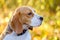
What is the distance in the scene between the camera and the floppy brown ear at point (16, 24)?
156 inches

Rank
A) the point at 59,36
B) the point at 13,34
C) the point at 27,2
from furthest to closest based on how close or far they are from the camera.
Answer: the point at 27,2
the point at 59,36
the point at 13,34

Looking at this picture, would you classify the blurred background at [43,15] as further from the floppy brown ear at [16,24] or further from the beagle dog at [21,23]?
the floppy brown ear at [16,24]

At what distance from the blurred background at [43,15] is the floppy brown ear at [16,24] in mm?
1702

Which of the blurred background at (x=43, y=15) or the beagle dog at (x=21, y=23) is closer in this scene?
the beagle dog at (x=21, y=23)

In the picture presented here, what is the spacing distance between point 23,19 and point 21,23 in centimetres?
6

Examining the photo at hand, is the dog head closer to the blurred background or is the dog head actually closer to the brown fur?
the brown fur

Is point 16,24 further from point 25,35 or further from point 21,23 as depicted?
point 25,35

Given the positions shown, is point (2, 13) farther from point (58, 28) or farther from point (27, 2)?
point (58, 28)

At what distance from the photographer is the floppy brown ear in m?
3.97

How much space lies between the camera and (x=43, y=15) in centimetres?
613

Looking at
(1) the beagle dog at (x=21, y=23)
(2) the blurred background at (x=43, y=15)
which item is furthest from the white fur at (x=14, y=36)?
(2) the blurred background at (x=43, y=15)

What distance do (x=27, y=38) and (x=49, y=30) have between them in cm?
185

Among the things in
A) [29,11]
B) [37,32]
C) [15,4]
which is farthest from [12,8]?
[29,11]

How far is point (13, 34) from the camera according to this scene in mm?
4012
